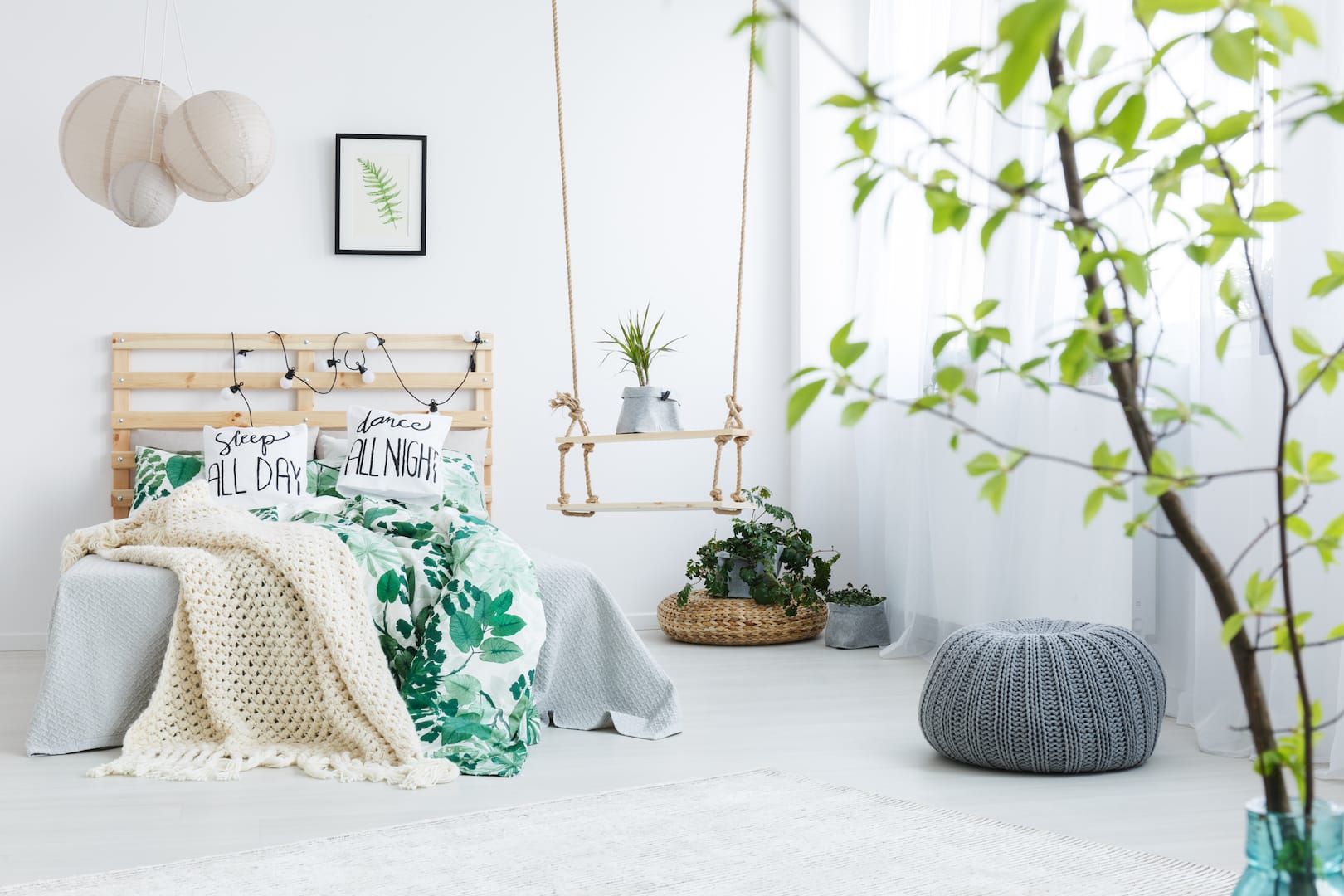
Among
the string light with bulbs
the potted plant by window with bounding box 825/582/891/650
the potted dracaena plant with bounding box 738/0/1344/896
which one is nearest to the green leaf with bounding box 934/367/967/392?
the potted dracaena plant with bounding box 738/0/1344/896

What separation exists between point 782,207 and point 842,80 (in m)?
0.59

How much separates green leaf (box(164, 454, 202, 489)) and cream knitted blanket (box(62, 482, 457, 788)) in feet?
4.50

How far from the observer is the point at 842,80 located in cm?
511

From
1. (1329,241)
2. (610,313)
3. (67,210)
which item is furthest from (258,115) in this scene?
(1329,241)

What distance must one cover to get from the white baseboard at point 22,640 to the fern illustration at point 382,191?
196 centimetres

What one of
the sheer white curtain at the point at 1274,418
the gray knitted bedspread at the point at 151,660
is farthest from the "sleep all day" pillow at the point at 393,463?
the sheer white curtain at the point at 1274,418

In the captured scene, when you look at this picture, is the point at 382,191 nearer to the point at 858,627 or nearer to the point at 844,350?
the point at 858,627

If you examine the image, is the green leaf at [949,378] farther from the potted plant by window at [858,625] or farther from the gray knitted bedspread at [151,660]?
the potted plant by window at [858,625]

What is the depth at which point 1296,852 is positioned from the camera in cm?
57

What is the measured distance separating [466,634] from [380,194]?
247 centimetres

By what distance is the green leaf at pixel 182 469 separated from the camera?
412 cm

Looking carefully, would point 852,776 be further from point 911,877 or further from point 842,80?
point 842,80

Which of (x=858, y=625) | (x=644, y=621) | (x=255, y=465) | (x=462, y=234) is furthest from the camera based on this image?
(x=644, y=621)

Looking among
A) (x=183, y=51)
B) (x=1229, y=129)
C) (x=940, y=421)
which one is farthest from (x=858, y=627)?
(x=1229, y=129)
